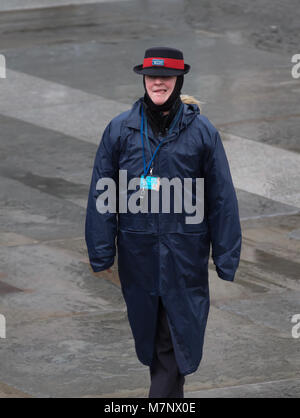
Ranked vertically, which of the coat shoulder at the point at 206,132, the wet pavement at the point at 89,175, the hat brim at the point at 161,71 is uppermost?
the hat brim at the point at 161,71

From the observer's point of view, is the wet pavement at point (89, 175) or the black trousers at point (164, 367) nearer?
the black trousers at point (164, 367)

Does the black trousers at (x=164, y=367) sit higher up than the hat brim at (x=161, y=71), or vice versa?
the hat brim at (x=161, y=71)

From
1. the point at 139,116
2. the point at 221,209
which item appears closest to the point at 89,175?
the point at 139,116

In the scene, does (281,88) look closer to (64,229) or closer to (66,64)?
(66,64)

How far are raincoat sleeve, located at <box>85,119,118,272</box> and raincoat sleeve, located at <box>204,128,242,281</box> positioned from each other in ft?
1.62

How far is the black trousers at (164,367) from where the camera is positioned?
5.79 meters

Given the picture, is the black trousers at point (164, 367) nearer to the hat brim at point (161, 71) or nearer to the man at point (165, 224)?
the man at point (165, 224)

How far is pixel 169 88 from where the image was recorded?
567 centimetres

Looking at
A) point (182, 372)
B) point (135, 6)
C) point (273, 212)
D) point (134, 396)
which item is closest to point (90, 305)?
point (134, 396)

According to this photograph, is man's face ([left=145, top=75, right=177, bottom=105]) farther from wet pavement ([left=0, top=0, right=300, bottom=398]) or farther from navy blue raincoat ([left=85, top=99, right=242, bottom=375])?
wet pavement ([left=0, top=0, right=300, bottom=398])

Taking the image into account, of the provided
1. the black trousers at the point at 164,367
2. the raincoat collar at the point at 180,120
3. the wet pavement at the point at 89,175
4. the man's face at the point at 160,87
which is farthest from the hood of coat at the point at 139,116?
the wet pavement at the point at 89,175

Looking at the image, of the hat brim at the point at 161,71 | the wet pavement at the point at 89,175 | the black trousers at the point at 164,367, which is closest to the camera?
the hat brim at the point at 161,71

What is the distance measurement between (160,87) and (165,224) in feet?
2.34
